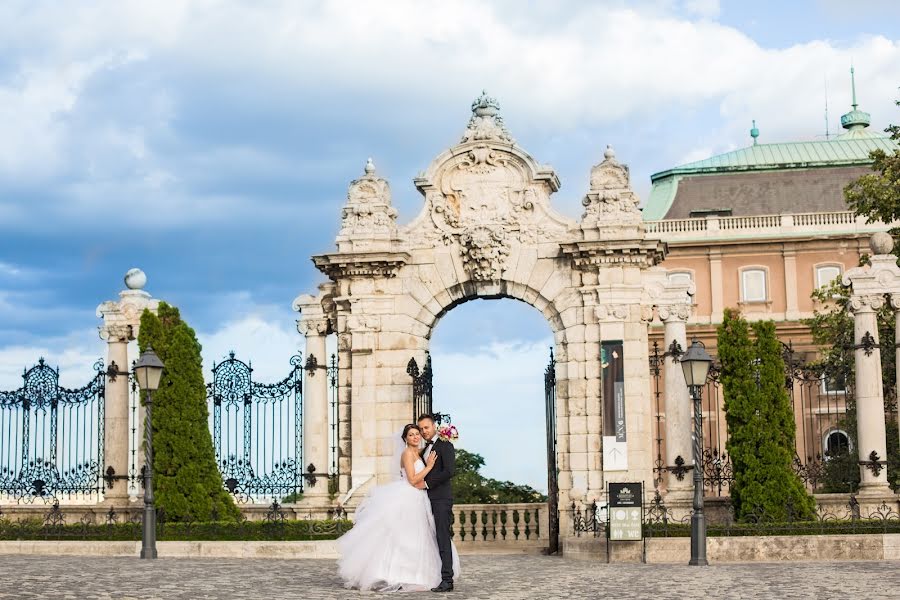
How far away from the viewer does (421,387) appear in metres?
26.0

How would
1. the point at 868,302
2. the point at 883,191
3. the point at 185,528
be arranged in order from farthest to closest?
the point at 883,191
the point at 868,302
the point at 185,528

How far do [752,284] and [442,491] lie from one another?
39.9 metres

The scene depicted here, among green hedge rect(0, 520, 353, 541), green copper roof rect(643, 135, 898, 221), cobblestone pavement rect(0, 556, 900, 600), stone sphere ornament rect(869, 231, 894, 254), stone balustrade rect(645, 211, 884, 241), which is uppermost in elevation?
green copper roof rect(643, 135, 898, 221)

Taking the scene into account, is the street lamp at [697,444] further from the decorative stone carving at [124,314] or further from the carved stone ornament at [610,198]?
the decorative stone carving at [124,314]

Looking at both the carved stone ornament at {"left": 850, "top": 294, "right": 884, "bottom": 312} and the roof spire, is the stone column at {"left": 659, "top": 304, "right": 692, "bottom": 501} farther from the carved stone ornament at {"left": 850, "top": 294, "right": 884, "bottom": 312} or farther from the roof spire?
the roof spire

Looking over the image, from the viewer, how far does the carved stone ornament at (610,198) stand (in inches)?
999

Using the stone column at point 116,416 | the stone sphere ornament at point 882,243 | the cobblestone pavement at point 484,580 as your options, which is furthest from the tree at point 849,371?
the stone column at point 116,416

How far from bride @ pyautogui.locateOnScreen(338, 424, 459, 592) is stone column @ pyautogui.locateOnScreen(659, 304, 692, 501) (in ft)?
33.3

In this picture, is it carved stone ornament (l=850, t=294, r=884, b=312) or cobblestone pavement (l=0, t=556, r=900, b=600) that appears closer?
cobblestone pavement (l=0, t=556, r=900, b=600)

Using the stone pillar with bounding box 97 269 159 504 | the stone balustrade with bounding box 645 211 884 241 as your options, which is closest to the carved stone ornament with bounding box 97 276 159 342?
the stone pillar with bounding box 97 269 159 504

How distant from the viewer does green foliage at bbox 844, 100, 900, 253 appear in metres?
28.2

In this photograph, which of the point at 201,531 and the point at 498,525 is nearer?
the point at 201,531

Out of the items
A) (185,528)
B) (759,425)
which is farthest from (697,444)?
(185,528)

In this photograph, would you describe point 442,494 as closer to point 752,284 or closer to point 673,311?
point 673,311
